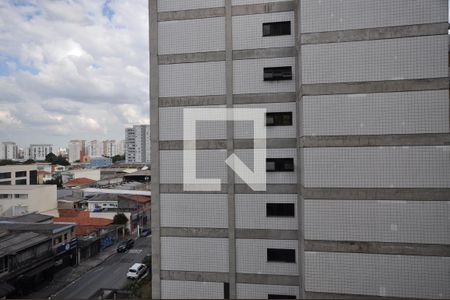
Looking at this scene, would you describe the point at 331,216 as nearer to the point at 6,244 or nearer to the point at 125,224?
the point at 6,244

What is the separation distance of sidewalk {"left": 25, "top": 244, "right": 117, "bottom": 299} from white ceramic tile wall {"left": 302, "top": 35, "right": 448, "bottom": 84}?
20.7m

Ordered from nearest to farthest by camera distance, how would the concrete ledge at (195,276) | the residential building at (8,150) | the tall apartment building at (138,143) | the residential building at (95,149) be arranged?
1. the concrete ledge at (195,276)
2. the tall apartment building at (138,143)
3. the residential building at (8,150)
4. the residential building at (95,149)

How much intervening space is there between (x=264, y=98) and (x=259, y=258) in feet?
18.1

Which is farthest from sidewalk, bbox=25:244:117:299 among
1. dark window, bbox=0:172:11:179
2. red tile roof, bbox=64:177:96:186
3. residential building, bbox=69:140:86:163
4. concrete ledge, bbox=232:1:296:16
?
residential building, bbox=69:140:86:163

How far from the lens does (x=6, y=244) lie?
2034 centimetres

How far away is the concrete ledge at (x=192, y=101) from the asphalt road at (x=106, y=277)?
14.4 meters

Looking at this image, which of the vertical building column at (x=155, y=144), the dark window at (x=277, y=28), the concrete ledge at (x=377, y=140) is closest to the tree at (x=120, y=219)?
the vertical building column at (x=155, y=144)

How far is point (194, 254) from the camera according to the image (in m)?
11.6

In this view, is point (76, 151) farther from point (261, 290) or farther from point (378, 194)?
point (378, 194)

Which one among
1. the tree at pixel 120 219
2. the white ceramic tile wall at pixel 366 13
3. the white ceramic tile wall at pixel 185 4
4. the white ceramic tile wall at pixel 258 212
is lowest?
the tree at pixel 120 219

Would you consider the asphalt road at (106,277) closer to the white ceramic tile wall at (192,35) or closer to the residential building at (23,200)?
the residential building at (23,200)

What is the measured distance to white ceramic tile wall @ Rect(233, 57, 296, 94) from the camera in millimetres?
11156

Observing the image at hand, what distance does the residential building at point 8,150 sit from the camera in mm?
131012

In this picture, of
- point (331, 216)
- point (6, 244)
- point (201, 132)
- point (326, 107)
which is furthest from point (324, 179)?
point (6, 244)
